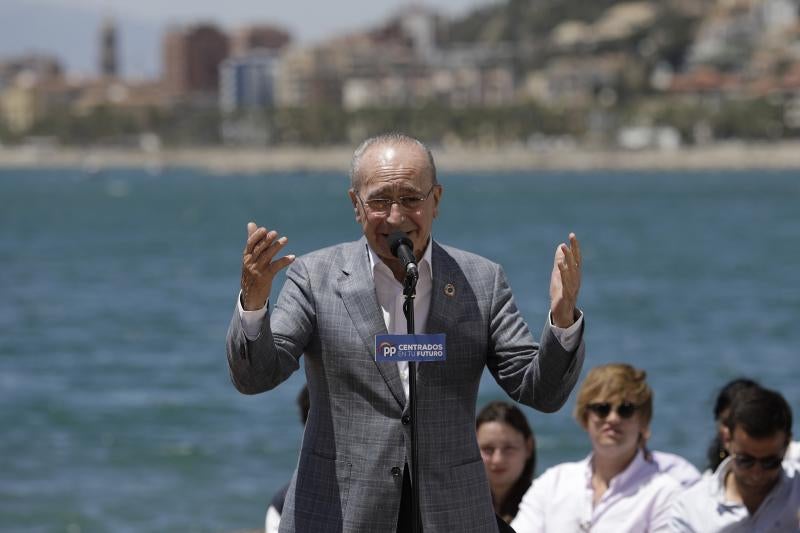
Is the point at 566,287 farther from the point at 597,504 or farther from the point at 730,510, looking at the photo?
the point at 597,504

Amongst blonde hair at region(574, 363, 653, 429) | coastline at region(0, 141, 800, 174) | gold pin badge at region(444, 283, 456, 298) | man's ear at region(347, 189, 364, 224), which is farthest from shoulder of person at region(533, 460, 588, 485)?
coastline at region(0, 141, 800, 174)

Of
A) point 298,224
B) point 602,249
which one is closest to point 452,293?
point 602,249

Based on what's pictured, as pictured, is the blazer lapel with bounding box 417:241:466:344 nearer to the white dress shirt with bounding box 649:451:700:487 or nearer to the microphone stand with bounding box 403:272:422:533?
the microphone stand with bounding box 403:272:422:533

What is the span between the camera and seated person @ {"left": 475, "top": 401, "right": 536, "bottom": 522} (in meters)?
4.92

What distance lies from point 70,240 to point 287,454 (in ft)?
160

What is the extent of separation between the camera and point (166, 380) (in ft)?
67.0

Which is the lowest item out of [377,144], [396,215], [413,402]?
[413,402]

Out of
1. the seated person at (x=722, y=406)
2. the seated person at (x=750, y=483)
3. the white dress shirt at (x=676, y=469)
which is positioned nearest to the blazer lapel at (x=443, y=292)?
the seated person at (x=750, y=483)

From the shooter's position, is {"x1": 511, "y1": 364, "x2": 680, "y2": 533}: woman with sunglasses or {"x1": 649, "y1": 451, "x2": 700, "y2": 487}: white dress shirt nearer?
{"x1": 511, "y1": 364, "x2": 680, "y2": 533}: woman with sunglasses

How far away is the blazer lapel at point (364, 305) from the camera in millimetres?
3033

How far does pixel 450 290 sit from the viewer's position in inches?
Result: 123

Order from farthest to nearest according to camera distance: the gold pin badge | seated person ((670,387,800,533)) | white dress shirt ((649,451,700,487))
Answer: white dress shirt ((649,451,700,487)), seated person ((670,387,800,533)), the gold pin badge

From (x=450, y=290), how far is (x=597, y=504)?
167 centimetres

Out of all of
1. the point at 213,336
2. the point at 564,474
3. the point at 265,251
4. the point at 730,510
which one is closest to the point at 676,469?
the point at 564,474
